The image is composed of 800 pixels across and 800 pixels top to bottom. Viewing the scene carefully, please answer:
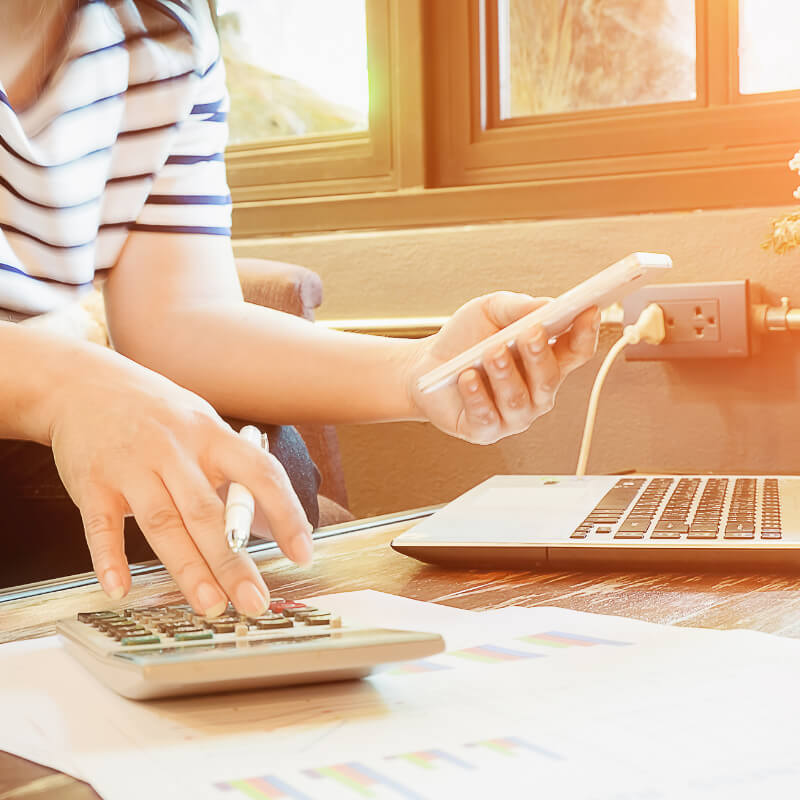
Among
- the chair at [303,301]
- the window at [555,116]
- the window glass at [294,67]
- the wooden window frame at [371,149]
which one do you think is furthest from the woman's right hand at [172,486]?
the window glass at [294,67]

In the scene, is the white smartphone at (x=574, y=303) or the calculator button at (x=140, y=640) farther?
the white smartphone at (x=574, y=303)

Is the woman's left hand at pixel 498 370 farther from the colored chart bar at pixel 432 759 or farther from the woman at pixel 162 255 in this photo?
the colored chart bar at pixel 432 759

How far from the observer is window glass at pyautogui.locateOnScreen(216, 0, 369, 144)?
1886 mm

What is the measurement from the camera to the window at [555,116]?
152 cm

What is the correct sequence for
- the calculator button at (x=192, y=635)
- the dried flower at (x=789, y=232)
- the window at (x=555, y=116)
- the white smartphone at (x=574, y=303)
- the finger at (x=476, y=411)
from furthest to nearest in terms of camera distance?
the window at (x=555, y=116) → the dried flower at (x=789, y=232) → the finger at (x=476, y=411) → the white smartphone at (x=574, y=303) → the calculator button at (x=192, y=635)

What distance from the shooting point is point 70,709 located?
39cm

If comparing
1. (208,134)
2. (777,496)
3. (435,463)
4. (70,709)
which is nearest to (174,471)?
(70,709)

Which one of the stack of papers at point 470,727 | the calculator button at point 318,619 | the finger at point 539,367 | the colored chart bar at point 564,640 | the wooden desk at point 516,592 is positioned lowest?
the wooden desk at point 516,592

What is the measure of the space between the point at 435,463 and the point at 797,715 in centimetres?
128

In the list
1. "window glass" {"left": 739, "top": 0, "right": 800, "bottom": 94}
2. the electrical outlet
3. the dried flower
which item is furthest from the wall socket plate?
"window glass" {"left": 739, "top": 0, "right": 800, "bottom": 94}

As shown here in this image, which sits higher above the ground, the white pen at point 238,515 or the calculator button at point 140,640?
the white pen at point 238,515

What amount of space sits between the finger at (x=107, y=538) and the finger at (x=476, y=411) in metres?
0.31

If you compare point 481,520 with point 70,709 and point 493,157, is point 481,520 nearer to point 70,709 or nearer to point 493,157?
point 70,709

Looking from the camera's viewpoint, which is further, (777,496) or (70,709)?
(777,496)
